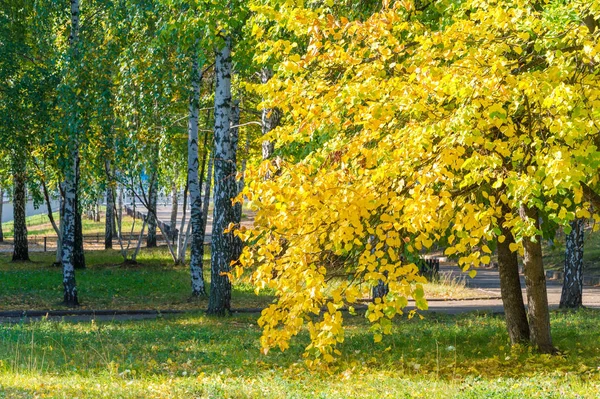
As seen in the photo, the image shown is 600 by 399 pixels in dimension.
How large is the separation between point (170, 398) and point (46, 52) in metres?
16.4

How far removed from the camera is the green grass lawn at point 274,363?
827 cm

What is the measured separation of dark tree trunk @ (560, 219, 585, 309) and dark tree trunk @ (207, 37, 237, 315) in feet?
26.5

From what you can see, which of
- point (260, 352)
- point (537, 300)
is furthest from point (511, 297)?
point (260, 352)

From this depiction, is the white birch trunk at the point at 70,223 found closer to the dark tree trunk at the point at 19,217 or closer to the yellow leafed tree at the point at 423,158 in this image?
the dark tree trunk at the point at 19,217

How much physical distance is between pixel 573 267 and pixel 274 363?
10.5 metres

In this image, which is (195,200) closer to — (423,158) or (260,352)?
(260,352)

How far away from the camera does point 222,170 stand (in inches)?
627

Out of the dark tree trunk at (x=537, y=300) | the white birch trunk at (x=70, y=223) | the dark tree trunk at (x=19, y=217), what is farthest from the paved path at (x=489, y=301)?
the dark tree trunk at (x=19, y=217)

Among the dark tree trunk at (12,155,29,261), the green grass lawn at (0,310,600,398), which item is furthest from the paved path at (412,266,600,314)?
the dark tree trunk at (12,155,29,261)

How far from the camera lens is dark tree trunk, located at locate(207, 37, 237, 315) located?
627 inches

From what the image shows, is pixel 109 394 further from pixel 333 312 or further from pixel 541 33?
pixel 541 33

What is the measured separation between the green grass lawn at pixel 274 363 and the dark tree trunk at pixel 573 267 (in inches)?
138

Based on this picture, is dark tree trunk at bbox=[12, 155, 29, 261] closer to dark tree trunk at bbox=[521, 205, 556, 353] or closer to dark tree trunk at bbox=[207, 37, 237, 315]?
dark tree trunk at bbox=[207, 37, 237, 315]

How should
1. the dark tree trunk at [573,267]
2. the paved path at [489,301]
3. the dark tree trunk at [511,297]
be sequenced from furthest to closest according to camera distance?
1. the paved path at [489,301]
2. the dark tree trunk at [573,267]
3. the dark tree trunk at [511,297]
